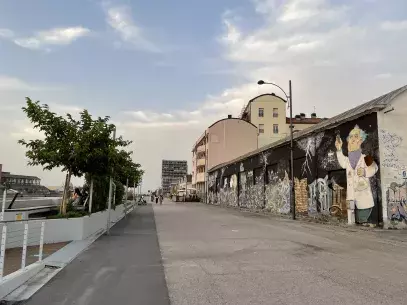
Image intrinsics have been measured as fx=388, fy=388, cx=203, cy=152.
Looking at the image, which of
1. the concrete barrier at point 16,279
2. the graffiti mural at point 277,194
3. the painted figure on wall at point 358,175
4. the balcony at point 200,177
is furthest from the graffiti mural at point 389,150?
the balcony at point 200,177

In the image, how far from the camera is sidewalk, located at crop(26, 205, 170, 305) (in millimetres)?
6270

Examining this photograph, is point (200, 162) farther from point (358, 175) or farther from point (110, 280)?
point (110, 280)

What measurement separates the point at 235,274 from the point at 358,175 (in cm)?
1480

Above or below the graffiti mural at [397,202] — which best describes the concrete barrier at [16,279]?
below

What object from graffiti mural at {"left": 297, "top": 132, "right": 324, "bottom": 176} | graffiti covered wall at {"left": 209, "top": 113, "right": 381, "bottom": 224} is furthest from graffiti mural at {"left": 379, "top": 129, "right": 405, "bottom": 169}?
graffiti mural at {"left": 297, "top": 132, "right": 324, "bottom": 176}

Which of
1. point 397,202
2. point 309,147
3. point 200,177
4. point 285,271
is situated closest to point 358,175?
point 397,202

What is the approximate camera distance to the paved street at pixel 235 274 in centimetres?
625

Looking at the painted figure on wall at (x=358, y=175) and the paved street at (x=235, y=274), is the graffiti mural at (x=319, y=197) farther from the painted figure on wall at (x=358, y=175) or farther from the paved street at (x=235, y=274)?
the paved street at (x=235, y=274)

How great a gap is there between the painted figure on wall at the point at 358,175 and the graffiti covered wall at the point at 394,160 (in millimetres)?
736

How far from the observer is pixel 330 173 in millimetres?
23844

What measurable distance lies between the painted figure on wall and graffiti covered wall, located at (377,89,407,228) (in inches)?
29.0

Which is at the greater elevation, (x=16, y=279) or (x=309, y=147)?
(x=309, y=147)

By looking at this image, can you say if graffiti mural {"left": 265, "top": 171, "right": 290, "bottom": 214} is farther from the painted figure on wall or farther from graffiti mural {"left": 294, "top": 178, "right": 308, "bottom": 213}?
the painted figure on wall

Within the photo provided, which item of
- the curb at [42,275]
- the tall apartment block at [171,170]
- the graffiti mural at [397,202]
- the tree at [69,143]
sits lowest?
the curb at [42,275]
